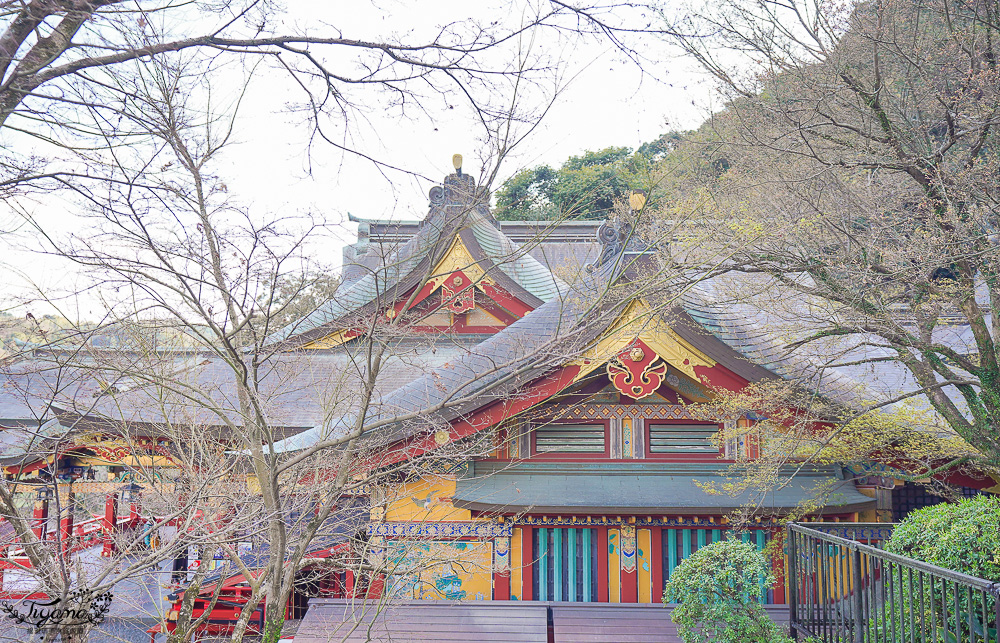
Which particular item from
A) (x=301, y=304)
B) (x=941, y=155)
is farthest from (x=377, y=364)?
(x=941, y=155)

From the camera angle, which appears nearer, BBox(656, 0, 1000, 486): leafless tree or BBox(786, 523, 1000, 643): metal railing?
BBox(786, 523, 1000, 643): metal railing

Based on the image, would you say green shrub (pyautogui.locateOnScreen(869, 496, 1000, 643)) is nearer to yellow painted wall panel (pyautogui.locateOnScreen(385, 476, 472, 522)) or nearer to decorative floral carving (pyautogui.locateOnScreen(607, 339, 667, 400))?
decorative floral carving (pyautogui.locateOnScreen(607, 339, 667, 400))

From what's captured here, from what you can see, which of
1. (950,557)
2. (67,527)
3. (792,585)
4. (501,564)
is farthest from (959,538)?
(67,527)

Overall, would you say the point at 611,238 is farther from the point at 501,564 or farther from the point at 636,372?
the point at 501,564

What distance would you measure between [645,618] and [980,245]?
4.27m

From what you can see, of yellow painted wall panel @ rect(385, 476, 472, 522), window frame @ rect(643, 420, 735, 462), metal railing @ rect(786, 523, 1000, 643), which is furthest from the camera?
window frame @ rect(643, 420, 735, 462)

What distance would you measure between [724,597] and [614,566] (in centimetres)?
156

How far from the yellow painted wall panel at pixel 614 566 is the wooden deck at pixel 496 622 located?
0.66 ft

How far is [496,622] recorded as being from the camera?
5.97m

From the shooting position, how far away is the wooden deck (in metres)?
5.77

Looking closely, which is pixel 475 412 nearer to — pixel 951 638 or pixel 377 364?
pixel 377 364

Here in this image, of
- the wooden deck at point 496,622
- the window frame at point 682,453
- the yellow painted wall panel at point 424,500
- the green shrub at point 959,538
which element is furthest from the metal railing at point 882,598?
the yellow painted wall panel at point 424,500

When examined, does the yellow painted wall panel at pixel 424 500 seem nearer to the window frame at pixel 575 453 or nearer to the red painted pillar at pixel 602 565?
the window frame at pixel 575 453

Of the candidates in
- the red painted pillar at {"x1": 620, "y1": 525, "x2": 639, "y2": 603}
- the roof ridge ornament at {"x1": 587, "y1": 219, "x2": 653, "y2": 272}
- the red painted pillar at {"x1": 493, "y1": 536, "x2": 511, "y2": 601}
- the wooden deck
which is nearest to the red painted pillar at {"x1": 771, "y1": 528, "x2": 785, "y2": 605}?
the wooden deck
